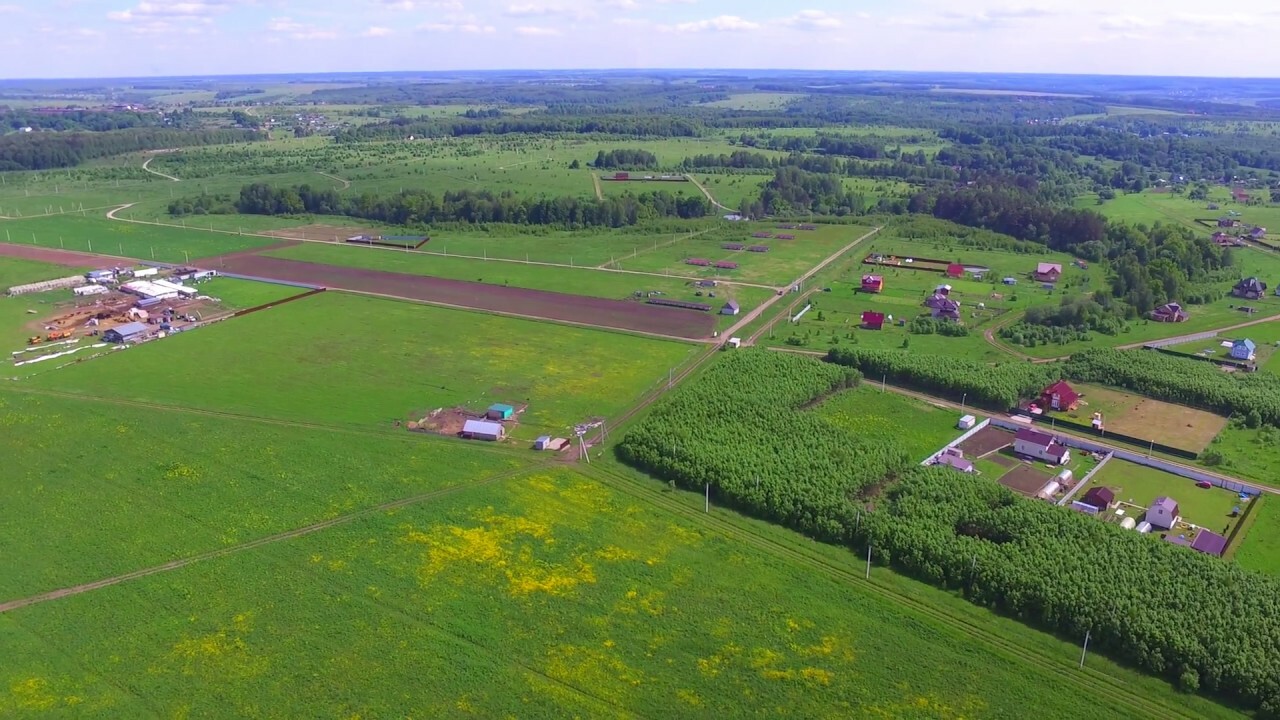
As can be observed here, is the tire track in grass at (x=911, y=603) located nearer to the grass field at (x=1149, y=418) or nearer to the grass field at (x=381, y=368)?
the grass field at (x=381, y=368)

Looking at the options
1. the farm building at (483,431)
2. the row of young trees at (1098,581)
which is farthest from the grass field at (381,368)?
the row of young trees at (1098,581)

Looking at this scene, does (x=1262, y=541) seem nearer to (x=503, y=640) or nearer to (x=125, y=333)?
(x=503, y=640)

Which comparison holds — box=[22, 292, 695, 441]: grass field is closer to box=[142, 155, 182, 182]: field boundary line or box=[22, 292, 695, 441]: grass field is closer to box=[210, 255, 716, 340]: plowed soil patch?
box=[210, 255, 716, 340]: plowed soil patch

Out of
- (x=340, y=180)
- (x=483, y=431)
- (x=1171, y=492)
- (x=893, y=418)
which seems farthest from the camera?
(x=340, y=180)

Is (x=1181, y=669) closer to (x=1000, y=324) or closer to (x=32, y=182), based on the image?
(x=1000, y=324)

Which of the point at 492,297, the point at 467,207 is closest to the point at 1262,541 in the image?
the point at 492,297

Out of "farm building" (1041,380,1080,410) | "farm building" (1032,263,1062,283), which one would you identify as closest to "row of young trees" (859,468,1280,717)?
"farm building" (1041,380,1080,410)
